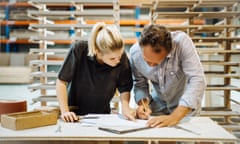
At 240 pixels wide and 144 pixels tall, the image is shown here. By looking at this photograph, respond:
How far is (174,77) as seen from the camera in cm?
183

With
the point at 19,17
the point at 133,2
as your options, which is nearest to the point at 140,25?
the point at 19,17

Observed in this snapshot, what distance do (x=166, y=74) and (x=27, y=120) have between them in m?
0.87

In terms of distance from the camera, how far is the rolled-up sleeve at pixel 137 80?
187 centimetres

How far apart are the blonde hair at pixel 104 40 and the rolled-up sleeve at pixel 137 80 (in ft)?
0.96

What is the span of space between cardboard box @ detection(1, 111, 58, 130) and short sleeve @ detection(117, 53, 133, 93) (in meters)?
0.51

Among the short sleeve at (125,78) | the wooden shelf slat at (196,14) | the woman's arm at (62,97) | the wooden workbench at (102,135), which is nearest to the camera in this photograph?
the wooden workbench at (102,135)

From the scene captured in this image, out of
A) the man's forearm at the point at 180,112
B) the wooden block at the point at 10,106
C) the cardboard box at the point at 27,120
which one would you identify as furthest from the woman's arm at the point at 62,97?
the man's forearm at the point at 180,112

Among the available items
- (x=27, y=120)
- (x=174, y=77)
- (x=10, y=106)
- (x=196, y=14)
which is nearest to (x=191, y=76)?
(x=174, y=77)

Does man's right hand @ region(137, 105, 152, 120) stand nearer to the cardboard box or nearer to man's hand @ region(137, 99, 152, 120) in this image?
man's hand @ region(137, 99, 152, 120)

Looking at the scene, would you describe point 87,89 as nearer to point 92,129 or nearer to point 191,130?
point 92,129

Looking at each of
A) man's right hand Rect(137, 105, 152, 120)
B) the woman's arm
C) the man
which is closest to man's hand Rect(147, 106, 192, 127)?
the man

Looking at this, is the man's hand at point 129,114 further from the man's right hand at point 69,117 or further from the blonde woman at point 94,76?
the man's right hand at point 69,117

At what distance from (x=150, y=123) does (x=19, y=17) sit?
23.6 ft

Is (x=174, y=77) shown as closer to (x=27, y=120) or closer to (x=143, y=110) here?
(x=143, y=110)
